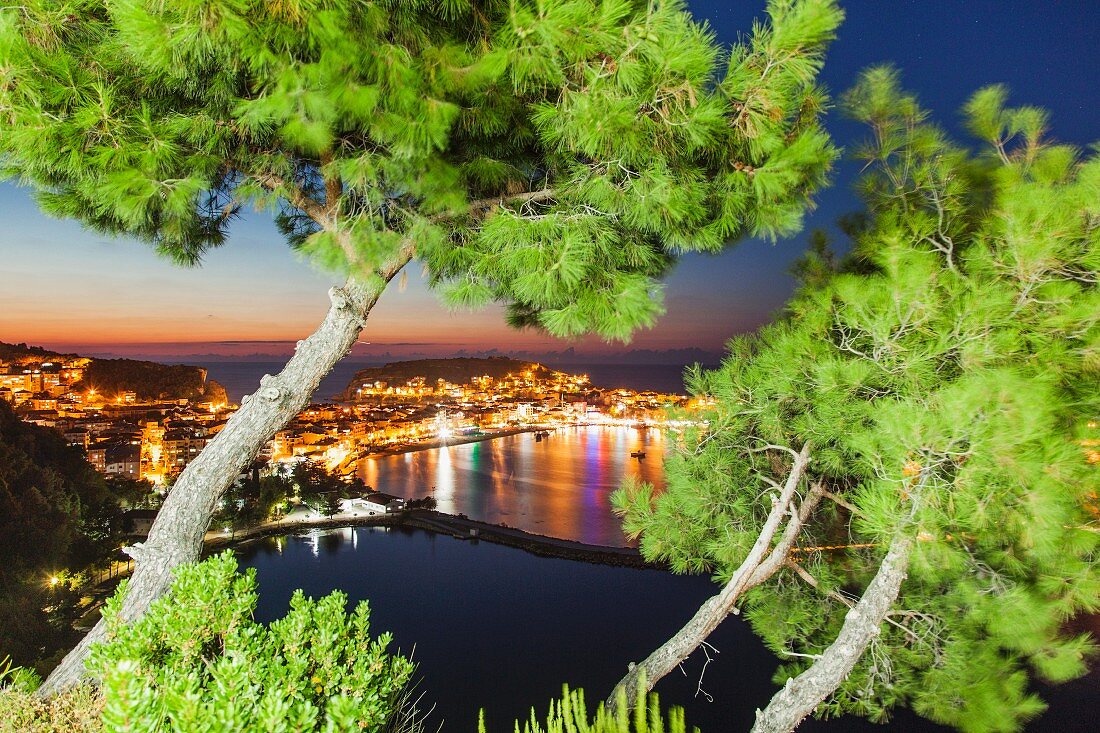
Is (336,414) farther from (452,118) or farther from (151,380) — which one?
(452,118)

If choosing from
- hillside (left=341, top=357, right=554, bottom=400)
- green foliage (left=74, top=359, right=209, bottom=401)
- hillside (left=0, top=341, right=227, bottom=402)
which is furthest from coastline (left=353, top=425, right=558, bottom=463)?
green foliage (left=74, top=359, right=209, bottom=401)

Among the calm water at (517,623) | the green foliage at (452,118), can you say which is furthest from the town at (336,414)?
the calm water at (517,623)

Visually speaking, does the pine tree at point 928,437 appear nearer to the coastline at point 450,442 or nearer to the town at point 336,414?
→ the town at point 336,414

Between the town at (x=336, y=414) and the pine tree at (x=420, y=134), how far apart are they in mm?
912

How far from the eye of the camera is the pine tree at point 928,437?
1.68 meters

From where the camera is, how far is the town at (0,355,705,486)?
14.3 metres

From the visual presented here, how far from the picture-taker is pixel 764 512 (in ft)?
9.43

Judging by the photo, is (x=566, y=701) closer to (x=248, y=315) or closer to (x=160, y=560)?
(x=160, y=560)

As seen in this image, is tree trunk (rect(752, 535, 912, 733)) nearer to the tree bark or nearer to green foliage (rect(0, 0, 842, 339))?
the tree bark

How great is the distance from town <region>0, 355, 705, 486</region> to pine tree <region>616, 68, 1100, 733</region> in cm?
63

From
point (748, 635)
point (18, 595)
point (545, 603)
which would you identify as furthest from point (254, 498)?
point (748, 635)

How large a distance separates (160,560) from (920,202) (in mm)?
3333

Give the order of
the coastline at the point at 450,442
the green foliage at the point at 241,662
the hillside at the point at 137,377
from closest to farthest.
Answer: the green foliage at the point at 241,662 < the hillside at the point at 137,377 < the coastline at the point at 450,442

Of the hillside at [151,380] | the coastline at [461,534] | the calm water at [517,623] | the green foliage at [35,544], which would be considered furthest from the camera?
the hillside at [151,380]
